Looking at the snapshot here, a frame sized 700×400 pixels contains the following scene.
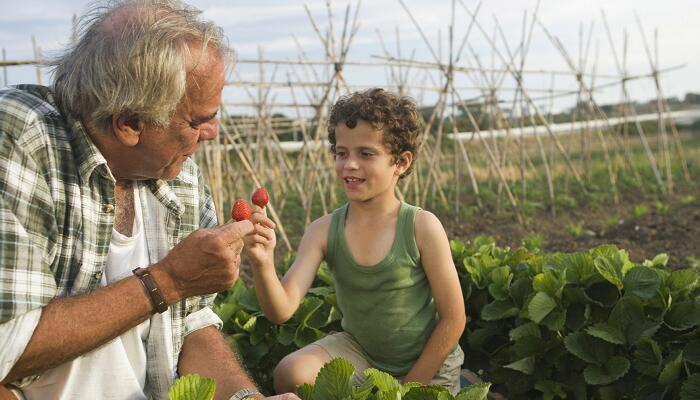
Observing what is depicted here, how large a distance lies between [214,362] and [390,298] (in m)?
0.76

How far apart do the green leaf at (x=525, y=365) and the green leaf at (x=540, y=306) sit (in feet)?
0.71

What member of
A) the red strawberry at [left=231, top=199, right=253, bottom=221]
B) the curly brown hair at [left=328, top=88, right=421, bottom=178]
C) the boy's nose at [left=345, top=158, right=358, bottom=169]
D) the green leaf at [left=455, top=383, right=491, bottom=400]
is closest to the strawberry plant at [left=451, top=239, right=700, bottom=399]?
the curly brown hair at [left=328, top=88, right=421, bottom=178]

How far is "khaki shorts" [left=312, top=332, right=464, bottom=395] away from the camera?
282cm

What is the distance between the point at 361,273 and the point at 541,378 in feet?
3.08

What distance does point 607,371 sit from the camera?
9.55 feet

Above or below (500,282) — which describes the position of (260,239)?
above

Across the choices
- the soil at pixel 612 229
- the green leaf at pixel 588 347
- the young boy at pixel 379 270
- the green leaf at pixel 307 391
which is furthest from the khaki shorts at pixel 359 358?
the soil at pixel 612 229

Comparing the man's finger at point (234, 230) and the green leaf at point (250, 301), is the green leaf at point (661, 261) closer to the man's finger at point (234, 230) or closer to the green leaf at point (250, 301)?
the green leaf at point (250, 301)

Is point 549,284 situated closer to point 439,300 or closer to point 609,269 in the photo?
point 609,269

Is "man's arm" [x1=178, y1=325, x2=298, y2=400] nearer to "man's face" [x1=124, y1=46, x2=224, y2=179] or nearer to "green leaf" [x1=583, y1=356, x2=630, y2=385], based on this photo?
"man's face" [x1=124, y1=46, x2=224, y2=179]

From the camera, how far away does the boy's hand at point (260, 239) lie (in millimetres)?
2182

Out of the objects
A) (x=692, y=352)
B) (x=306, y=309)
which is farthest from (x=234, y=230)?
(x=692, y=352)

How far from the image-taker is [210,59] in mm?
2053

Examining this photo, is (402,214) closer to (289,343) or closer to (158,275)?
(289,343)
